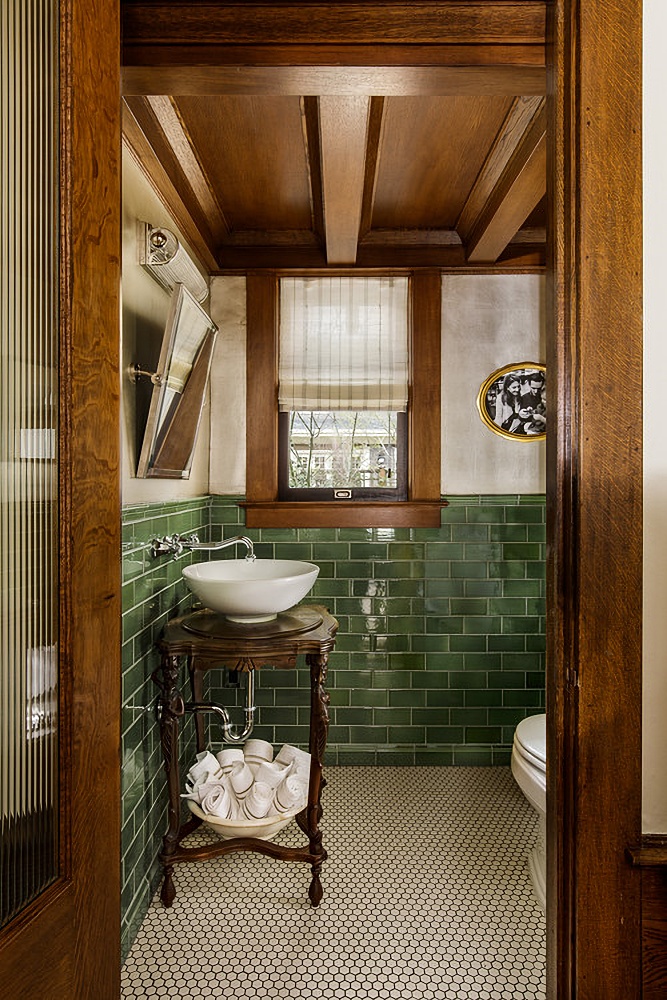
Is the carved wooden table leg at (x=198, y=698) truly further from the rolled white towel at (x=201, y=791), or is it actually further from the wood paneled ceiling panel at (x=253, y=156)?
the wood paneled ceiling panel at (x=253, y=156)

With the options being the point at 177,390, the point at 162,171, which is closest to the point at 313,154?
the point at 162,171

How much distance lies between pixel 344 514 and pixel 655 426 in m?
2.38

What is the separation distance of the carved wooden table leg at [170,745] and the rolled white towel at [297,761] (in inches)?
18.8

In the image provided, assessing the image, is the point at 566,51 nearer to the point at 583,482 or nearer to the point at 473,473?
the point at 583,482

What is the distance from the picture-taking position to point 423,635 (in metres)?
3.49

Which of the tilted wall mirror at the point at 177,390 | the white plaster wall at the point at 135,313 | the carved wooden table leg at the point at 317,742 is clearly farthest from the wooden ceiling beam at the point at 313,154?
the carved wooden table leg at the point at 317,742

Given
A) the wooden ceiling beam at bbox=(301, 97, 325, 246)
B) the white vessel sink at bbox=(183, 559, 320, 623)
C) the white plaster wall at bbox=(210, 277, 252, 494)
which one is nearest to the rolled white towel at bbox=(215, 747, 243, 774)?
the white vessel sink at bbox=(183, 559, 320, 623)

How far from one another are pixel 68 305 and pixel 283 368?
2.49m

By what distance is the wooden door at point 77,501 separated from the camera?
98 centimetres

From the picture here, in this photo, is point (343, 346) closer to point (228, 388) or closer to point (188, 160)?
point (228, 388)

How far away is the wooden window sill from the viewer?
3453 mm

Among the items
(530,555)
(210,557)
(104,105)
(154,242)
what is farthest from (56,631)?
(530,555)

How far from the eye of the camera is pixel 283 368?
11.5ft

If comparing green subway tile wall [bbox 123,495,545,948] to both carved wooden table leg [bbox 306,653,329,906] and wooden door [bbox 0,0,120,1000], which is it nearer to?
carved wooden table leg [bbox 306,653,329,906]
